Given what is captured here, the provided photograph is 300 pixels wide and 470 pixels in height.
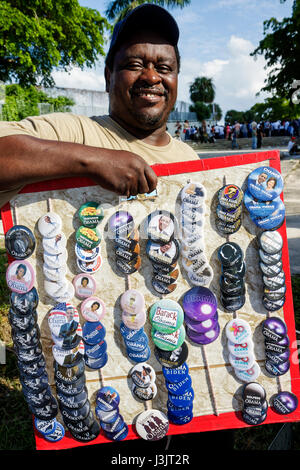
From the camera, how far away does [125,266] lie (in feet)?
3.37

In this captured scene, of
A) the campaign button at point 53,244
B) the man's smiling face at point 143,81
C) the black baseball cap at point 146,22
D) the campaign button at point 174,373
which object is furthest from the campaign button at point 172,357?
the black baseball cap at point 146,22

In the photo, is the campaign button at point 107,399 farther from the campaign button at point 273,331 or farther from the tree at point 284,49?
the tree at point 284,49

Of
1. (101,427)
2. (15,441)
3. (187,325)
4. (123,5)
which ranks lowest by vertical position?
(15,441)

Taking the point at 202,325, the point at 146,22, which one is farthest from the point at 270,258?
the point at 146,22

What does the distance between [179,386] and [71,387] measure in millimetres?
337

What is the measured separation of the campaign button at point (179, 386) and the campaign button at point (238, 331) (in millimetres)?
191

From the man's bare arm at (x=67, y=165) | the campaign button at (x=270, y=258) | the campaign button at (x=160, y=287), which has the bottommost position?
the campaign button at (x=160, y=287)

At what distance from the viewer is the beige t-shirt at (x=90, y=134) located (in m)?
1.01

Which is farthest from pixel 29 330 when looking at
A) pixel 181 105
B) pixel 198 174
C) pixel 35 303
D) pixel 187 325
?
pixel 181 105

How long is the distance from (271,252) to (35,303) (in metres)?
0.73

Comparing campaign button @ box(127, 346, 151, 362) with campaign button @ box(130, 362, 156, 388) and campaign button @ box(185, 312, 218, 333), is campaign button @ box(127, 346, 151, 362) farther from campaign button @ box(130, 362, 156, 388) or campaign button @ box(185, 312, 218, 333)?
campaign button @ box(185, 312, 218, 333)

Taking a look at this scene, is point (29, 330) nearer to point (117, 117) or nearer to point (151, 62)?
point (117, 117)

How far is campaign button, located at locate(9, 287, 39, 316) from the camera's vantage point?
1014 mm

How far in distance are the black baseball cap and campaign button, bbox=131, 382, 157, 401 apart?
113cm
